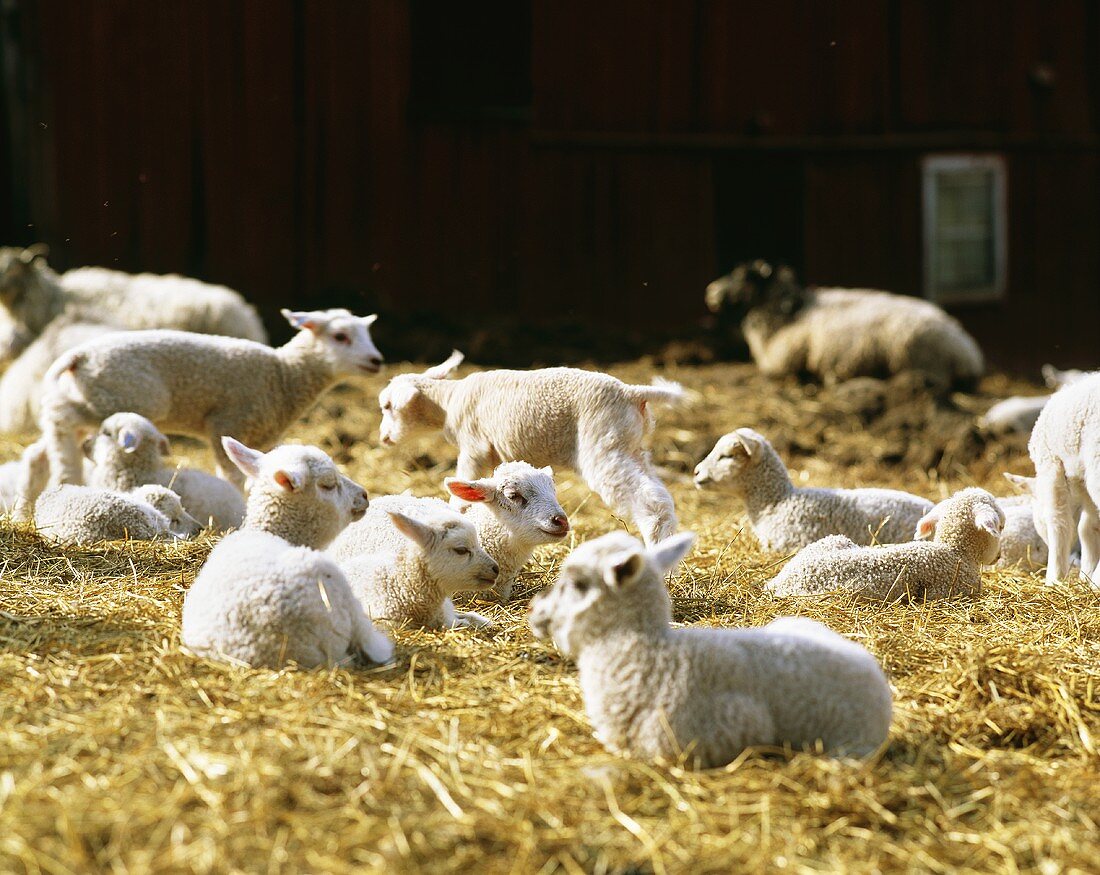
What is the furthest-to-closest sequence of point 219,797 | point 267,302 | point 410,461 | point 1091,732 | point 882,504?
1. point 267,302
2. point 410,461
3. point 882,504
4. point 1091,732
5. point 219,797

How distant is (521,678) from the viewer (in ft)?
16.0

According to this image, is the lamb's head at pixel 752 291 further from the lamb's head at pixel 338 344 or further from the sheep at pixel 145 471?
the sheep at pixel 145 471

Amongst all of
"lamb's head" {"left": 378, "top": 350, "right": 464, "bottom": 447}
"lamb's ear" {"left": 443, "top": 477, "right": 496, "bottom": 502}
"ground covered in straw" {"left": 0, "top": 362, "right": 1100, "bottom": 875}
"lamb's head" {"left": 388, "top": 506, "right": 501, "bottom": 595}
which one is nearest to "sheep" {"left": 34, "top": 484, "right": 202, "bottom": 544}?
"ground covered in straw" {"left": 0, "top": 362, "right": 1100, "bottom": 875}

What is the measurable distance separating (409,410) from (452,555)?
1.98 meters

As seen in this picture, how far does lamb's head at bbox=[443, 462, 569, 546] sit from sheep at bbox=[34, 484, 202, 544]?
1.69m

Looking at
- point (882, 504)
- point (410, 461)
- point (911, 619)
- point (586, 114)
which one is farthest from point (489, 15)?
point (911, 619)

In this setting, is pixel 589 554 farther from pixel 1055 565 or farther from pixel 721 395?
Result: pixel 721 395

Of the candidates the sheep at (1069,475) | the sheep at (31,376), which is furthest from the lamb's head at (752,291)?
the sheep at (1069,475)

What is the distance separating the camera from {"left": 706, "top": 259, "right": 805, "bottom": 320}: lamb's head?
50.0 feet

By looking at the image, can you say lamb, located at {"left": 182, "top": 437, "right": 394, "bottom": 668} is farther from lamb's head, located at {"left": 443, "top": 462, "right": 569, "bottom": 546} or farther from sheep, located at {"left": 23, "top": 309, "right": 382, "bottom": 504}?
sheep, located at {"left": 23, "top": 309, "right": 382, "bottom": 504}

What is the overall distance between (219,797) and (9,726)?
934mm

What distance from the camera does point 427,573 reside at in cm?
541

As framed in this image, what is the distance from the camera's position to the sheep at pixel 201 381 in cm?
756

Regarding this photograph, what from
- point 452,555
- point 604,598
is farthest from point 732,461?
point 604,598
